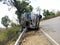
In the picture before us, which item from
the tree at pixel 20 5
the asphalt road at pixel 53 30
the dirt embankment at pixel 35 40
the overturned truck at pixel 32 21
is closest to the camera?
the dirt embankment at pixel 35 40

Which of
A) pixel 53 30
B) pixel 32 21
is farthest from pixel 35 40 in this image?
pixel 32 21

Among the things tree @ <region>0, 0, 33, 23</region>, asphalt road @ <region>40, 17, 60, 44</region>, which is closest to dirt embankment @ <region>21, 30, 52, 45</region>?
asphalt road @ <region>40, 17, 60, 44</region>

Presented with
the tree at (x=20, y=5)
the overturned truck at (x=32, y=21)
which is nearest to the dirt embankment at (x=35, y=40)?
the overturned truck at (x=32, y=21)

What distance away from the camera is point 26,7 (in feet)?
160

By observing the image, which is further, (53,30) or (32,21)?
(32,21)

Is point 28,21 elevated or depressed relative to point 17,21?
elevated

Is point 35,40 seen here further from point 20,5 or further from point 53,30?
point 20,5

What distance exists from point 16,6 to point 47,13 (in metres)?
15.0

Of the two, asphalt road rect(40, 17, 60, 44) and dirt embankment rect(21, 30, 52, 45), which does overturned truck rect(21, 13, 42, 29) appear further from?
dirt embankment rect(21, 30, 52, 45)

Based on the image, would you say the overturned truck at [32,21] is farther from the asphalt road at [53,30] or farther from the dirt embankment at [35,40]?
the dirt embankment at [35,40]

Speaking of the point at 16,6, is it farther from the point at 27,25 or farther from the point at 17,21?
the point at 27,25

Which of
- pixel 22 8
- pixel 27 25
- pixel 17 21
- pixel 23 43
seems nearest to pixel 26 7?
pixel 22 8

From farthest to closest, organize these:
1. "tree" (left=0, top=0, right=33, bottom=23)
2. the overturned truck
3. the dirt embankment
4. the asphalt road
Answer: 1. "tree" (left=0, top=0, right=33, bottom=23)
2. the overturned truck
3. the asphalt road
4. the dirt embankment

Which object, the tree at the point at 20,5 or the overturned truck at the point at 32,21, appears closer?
Result: the overturned truck at the point at 32,21
